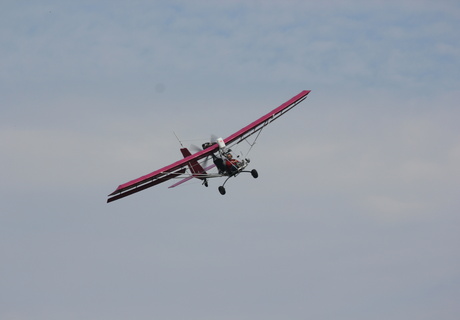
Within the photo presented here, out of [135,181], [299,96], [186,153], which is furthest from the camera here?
[299,96]

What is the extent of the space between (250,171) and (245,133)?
19.0 ft

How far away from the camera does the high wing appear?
57.1 metres

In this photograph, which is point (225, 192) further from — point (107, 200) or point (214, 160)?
point (107, 200)

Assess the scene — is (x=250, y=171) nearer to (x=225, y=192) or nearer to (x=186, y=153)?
(x=225, y=192)

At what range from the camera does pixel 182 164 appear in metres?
59.2

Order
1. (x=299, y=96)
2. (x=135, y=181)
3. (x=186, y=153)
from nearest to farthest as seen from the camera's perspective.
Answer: (x=135, y=181) → (x=186, y=153) → (x=299, y=96)

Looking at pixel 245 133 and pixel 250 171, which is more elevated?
pixel 245 133

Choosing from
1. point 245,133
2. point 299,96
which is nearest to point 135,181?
point 245,133

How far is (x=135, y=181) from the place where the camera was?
2233 inches

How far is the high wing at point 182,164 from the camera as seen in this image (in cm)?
5712

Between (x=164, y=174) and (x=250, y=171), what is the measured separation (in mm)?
5970

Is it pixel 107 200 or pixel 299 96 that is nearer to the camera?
pixel 107 200

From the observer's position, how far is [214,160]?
59.9 meters

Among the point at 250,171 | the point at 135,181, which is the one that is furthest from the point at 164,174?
the point at 250,171
